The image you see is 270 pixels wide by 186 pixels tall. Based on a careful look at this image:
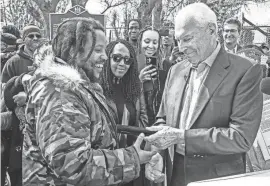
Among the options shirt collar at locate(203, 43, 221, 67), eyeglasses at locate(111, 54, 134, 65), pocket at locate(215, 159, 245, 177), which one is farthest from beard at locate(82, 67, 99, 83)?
eyeglasses at locate(111, 54, 134, 65)

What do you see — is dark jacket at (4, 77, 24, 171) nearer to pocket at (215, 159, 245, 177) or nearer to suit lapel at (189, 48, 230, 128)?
suit lapel at (189, 48, 230, 128)

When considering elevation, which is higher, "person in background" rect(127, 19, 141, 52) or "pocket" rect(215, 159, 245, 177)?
"person in background" rect(127, 19, 141, 52)

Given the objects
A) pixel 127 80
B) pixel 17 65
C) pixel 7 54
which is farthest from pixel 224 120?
pixel 7 54

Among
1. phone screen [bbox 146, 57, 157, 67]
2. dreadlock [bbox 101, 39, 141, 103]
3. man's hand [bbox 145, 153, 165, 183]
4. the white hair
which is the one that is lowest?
man's hand [bbox 145, 153, 165, 183]

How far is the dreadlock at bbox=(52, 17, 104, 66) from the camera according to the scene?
1834mm

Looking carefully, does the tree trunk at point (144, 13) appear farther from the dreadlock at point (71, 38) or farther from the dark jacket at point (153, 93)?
the dreadlock at point (71, 38)

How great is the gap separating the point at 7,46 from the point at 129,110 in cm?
231

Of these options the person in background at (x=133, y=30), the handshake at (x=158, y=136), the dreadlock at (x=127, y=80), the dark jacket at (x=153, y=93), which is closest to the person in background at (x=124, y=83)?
the dreadlock at (x=127, y=80)

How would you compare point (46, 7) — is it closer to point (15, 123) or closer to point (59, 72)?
point (15, 123)

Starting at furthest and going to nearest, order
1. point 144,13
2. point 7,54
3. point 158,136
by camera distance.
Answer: point 144,13 < point 7,54 < point 158,136

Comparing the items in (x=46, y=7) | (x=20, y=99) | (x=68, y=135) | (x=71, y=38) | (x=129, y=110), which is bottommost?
(x=129, y=110)

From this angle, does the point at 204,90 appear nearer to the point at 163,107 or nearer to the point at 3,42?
the point at 163,107

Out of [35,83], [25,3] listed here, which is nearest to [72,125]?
[35,83]

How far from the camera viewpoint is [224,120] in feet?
7.73
